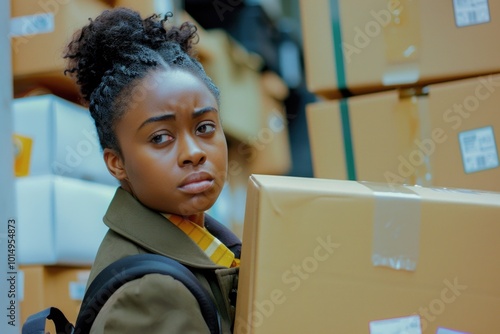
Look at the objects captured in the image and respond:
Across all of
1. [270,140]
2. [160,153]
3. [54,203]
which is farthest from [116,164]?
[270,140]

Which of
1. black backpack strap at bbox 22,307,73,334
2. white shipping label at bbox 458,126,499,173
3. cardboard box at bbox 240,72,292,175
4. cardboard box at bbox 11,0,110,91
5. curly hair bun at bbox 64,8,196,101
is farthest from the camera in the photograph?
cardboard box at bbox 240,72,292,175

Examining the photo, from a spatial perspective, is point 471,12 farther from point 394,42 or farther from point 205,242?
point 205,242

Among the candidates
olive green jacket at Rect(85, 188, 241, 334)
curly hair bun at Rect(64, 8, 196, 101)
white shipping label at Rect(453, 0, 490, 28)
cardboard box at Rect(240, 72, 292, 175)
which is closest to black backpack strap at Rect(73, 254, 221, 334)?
olive green jacket at Rect(85, 188, 241, 334)

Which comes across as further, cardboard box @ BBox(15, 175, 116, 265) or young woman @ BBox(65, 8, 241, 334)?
cardboard box @ BBox(15, 175, 116, 265)

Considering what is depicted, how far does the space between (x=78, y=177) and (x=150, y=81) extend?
728mm

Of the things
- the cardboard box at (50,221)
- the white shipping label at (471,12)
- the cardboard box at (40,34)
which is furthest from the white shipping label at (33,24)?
the white shipping label at (471,12)

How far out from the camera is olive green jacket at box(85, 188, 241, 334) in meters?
0.71

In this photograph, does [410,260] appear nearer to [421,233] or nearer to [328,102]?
[421,233]

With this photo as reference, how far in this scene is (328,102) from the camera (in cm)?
141

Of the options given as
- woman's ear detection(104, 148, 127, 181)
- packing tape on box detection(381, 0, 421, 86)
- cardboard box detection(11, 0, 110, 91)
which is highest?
cardboard box detection(11, 0, 110, 91)

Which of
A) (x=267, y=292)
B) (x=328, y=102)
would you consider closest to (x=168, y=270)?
(x=267, y=292)

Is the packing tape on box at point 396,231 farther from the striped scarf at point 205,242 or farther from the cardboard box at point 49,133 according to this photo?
the cardboard box at point 49,133

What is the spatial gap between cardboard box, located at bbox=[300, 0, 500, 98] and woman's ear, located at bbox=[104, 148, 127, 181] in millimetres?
618

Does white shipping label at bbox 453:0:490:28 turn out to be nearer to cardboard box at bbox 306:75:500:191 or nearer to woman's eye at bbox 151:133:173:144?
cardboard box at bbox 306:75:500:191
